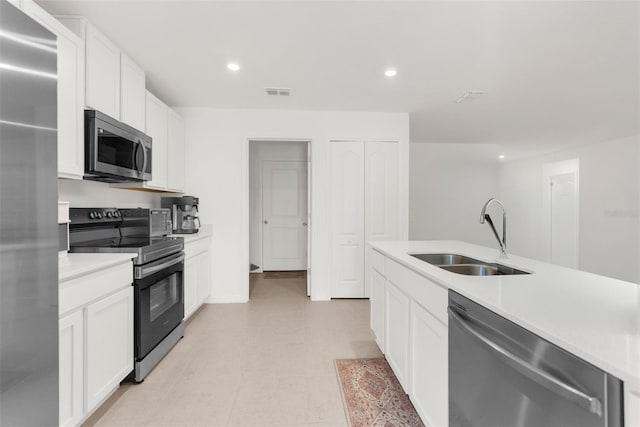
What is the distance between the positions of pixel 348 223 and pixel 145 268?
7.89ft

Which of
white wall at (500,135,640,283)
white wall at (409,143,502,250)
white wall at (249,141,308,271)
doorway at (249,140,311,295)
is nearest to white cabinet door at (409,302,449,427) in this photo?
doorway at (249,140,311,295)

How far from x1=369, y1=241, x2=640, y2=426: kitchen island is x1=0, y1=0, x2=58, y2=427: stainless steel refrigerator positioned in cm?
138

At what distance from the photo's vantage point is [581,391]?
0.64 m

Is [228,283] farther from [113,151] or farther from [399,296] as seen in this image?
[399,296]

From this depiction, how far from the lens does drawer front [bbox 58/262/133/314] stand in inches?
52.7

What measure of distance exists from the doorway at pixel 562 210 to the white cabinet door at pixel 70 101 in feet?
25.2

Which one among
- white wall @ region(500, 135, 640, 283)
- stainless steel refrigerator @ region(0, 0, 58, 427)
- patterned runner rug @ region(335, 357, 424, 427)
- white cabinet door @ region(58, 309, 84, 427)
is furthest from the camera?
white wall @ region(500, 135, 640, 283)

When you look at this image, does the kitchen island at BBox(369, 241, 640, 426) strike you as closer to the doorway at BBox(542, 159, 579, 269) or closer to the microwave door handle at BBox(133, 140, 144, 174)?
the microwave door handle at BBox(133, 140, 144, 174)

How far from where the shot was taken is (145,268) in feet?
6.38

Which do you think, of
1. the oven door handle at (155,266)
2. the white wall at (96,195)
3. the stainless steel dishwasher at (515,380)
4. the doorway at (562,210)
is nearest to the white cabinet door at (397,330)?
the stainless steel dishwasher at (515,380)

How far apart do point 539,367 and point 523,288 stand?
0.40 m

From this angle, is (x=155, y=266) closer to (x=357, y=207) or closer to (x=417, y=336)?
(x=417, y=336)

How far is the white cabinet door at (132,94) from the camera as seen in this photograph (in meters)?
2.26

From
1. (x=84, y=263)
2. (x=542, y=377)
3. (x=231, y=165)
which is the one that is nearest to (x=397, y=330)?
(x=542, y=377)
